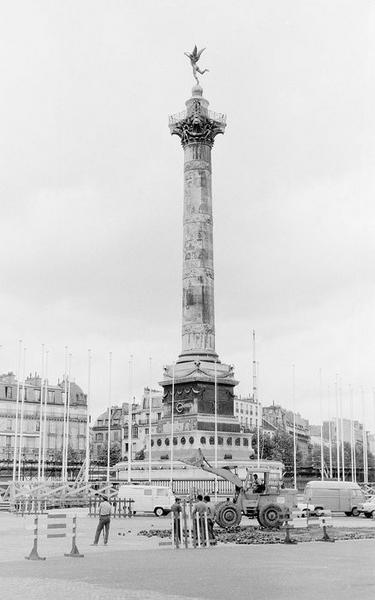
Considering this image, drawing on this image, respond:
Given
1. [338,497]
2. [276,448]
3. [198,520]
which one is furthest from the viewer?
[276,448]

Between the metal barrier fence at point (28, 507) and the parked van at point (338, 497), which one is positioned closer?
the metal barrier fence at point (28, 507)

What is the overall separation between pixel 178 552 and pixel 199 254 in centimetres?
4286

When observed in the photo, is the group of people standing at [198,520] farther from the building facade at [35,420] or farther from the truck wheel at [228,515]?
the building facade at [35,420]

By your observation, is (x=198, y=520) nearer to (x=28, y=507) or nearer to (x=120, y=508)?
(x=120, y=508)

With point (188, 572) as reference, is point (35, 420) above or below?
above

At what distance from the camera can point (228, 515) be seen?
2888 cm

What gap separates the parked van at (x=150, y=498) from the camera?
39.5 m

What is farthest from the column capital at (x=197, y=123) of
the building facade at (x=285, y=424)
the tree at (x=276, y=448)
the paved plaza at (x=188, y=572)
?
the building facade at (x=285, y=424)

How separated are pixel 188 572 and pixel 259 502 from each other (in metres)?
14.2

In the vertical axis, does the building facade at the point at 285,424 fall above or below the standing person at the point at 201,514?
above

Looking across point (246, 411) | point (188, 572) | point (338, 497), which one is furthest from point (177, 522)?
point (246, 411)

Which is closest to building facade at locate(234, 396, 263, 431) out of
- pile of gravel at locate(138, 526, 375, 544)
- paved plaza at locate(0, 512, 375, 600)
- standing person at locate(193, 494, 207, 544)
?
pile of gravel at locate(138, 526, 375, 544)

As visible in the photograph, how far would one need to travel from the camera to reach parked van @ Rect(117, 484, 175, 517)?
39469 millimetres

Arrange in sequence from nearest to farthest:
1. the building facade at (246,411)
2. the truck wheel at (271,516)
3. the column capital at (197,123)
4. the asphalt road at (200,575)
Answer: the asphalt road at (200,575) < the truck wheel at (271,516) < the column capital at (197,123) < the building facade at (246,411)
